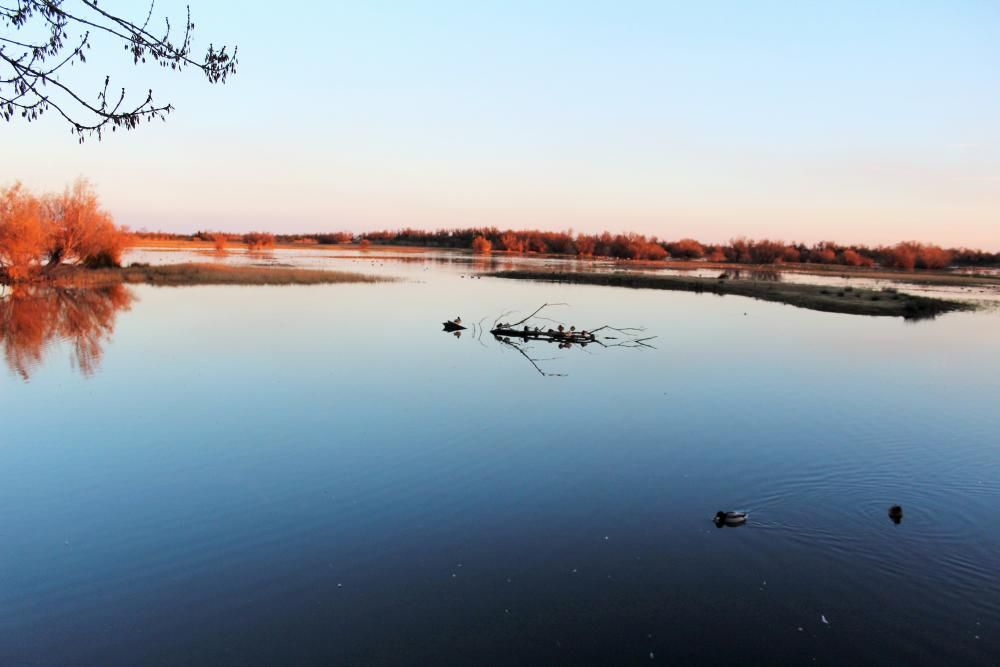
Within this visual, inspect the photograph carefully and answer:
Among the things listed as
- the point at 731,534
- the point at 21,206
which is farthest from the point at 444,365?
the point at 21,206

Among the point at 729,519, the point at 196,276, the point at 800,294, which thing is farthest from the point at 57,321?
the point at 800,294

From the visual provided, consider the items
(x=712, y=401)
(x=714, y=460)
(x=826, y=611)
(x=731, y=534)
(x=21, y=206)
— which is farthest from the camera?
(x=21, y=206)

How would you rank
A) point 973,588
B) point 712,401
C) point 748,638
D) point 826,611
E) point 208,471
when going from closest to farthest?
point 748,638 < point 826,611 < point 973,588 < point 208,471 < point 712,401

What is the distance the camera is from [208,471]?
925 centimetres

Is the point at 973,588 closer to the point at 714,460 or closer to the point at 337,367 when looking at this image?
the point at 714,460

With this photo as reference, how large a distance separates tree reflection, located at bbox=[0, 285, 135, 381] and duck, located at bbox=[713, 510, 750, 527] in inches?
563

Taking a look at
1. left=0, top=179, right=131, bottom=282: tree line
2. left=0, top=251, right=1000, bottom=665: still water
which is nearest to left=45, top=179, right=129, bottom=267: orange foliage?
left=0, top=179, right=131, bottom=282: tree line

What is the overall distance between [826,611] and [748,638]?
0.96 meters

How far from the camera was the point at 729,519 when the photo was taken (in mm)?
7863

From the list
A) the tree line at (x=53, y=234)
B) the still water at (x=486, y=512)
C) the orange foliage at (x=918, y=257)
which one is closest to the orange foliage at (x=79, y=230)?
the tree line at (x=53, y=234)

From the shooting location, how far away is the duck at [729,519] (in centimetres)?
783

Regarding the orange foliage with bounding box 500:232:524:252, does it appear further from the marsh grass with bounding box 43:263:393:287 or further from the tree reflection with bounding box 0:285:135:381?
the tree reflection with bounding box 0:285:135:381

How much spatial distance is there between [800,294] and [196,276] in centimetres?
3804

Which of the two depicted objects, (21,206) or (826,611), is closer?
(826,611)
